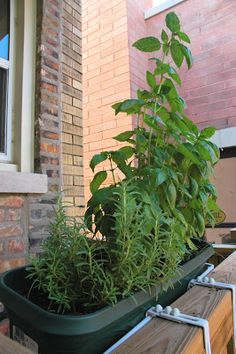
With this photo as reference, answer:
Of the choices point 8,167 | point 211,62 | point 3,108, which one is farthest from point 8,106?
point 211,62

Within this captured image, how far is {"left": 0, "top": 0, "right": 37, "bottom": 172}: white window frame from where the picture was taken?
1.47m

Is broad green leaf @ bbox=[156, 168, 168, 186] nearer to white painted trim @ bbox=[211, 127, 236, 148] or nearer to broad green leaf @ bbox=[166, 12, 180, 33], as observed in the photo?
broad green leaf @ bbox=[166, 12, 180, 33]

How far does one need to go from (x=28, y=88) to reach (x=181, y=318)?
55.0 inches

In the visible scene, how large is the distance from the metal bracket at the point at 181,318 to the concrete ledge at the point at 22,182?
984 millimetres

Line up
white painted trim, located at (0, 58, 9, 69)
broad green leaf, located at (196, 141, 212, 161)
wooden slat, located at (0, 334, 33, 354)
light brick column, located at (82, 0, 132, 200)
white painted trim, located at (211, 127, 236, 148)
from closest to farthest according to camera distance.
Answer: wooden slat, located at (0, 334, 33, 354), broad green leaf, located at (196, 141, 212, 161), white painted trim, located at (0, 58, 9, 69), white painted trim, located at (211, 127, 236, 148), light brick column, located at (82, 0, 132, 200)

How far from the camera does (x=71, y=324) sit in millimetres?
382

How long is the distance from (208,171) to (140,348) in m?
0.50

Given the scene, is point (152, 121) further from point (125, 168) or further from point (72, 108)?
point (72, 108)

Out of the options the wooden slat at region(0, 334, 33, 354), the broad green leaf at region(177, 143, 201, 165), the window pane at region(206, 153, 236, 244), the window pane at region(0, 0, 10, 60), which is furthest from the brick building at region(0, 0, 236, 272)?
the wooden slat at region(0, 334, 33, 354)

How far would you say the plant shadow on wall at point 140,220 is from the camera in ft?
1.55

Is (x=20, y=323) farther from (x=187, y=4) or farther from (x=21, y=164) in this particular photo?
(x=187, y=4)

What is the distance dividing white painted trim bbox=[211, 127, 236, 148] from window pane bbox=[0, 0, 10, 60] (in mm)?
1979

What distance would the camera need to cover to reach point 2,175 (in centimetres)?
129

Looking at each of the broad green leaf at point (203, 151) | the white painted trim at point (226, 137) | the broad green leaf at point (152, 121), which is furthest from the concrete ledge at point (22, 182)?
the white painted trim at point (226, 137)
